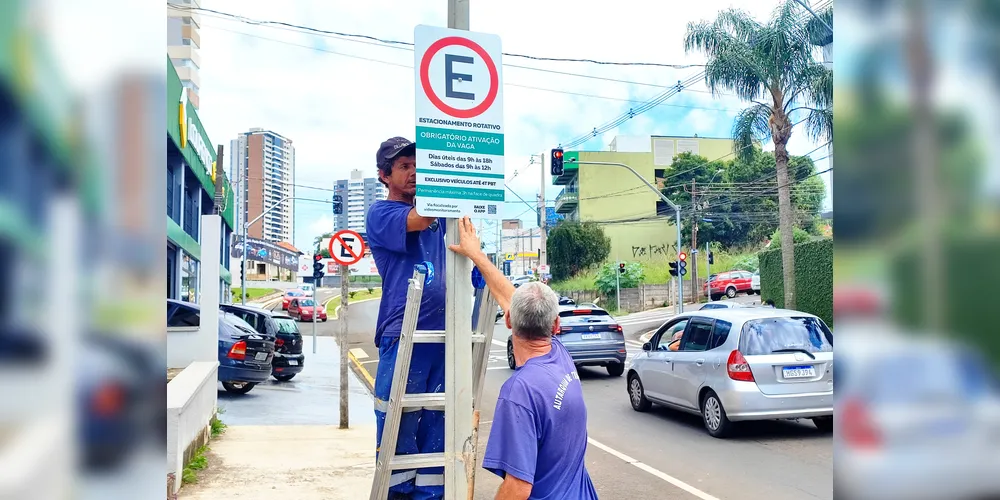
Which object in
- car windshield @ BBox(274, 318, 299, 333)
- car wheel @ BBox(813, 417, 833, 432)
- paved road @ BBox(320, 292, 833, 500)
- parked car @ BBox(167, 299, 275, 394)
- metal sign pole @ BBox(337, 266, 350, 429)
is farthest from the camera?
car windshield @ BBox(274, 318, 299, 333)

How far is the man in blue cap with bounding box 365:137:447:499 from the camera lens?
352 centimetres

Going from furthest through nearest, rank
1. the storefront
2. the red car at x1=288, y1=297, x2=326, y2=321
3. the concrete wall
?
the red car at x1=288, y1=297, x2=326, y2=321, the storefront, the concrete wall

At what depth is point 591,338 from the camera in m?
15.4

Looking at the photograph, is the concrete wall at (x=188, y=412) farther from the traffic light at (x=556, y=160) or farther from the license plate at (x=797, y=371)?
the traffic light at (x=556, y=160)

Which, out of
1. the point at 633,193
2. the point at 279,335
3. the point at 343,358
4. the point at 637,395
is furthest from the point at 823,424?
the point at 633,193

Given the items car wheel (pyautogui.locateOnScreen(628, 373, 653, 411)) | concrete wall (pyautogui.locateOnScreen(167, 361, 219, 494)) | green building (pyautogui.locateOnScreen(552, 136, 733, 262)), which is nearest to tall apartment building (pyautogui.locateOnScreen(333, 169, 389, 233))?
car wheel (pyautogui.locateOnScreen(628, 373, 653, 411))

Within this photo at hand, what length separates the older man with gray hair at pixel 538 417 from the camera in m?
2.39

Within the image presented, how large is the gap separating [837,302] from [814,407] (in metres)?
8.14

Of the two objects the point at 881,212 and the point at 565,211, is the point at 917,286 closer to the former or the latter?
the point at 881,212

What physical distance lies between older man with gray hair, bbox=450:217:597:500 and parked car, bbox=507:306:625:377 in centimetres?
1235

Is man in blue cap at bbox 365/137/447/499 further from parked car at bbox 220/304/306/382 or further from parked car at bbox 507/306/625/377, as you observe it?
parked car at bbox 507/306/625/377

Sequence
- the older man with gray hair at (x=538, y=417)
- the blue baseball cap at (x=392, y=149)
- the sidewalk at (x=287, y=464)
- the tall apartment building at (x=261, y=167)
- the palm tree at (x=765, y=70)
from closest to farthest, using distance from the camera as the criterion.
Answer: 1. the older man with gray hair at (x=538, y=417)
2. the blue baseball cap at (x=392, y=149)
3. the sidewalk at (x=287, y=464)
4. the palm tree at (x=765, y=70)
5. the tall apartment building at (x=261, y=167)

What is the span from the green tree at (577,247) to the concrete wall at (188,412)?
51.1 metres

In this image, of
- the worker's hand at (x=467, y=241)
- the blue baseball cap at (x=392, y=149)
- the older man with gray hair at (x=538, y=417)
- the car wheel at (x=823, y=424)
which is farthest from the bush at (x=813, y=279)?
the older man with gray hair at (x=538, y=417)
